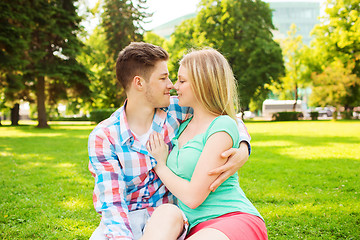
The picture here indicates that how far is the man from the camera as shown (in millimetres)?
2266

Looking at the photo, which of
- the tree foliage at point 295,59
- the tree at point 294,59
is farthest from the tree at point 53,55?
the tree at point 294,59

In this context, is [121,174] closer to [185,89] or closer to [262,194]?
[185,89]

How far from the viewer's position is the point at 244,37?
33.2m

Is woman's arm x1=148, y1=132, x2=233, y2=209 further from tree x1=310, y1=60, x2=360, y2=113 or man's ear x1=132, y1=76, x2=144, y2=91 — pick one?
tree x1=310, y1=60, x2=360, y2=113

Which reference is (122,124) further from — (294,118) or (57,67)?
(294,118)

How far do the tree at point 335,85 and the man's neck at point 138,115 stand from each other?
3488cm

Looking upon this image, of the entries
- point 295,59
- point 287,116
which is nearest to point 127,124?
point 287,116

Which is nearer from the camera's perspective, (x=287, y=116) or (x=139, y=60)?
(x=139, y=60)

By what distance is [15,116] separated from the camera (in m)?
35.4

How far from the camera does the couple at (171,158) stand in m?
2.12

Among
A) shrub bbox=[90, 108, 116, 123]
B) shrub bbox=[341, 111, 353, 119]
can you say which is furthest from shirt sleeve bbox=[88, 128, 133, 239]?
shrub bbox=[341, 111, 353, 119]

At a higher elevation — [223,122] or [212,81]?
[212,81]

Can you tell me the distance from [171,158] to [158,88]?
683 mm

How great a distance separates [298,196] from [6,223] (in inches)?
204
